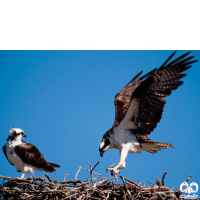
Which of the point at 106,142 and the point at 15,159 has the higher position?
the point at 106,142

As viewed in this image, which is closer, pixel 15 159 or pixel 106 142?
pixel 15 159

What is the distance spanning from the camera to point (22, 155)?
18.2 ft

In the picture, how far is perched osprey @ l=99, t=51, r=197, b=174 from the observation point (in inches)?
217


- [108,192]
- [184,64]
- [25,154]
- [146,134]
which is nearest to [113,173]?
[108,192]

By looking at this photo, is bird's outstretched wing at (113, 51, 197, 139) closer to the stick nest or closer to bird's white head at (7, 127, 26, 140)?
the stick nest

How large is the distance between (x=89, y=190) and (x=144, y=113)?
6.33 ft

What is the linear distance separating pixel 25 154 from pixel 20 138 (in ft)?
1.21

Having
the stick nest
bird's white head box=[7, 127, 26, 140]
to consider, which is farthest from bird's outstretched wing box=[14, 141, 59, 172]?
the stick nest

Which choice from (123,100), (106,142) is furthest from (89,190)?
(123,100)

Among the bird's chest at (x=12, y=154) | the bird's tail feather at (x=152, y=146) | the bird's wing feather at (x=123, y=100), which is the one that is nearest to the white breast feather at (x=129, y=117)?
the bird's wing feather at (x=123, y=100)

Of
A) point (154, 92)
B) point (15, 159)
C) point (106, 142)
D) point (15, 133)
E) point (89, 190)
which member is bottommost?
point (89, 190)

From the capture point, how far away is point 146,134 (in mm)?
5840

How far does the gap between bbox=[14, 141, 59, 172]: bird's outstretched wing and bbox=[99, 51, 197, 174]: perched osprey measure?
1111 millimetres

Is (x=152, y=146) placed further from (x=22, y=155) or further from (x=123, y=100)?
(x=22, y=155)
